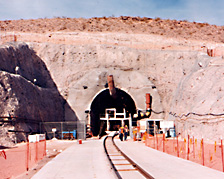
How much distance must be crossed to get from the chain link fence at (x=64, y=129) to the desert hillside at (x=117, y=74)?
1.29m

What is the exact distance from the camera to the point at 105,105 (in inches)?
1986

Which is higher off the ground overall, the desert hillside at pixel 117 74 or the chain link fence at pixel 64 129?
the desert hillside at pixel 117 74

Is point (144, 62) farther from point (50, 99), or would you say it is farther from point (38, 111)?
point (38, 111)

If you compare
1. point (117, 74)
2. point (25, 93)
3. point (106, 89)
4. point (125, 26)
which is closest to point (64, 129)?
point (106, 89)

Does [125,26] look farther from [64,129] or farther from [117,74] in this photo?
[64,129]

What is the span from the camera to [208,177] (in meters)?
9.71

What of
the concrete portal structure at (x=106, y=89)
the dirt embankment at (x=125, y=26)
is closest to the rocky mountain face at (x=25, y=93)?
the concrete portal structure at (x=106, y=89)

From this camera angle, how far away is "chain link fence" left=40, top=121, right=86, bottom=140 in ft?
119

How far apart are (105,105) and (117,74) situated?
25.9 ft

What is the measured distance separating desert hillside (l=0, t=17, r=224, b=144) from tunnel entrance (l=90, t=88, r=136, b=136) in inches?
76.0

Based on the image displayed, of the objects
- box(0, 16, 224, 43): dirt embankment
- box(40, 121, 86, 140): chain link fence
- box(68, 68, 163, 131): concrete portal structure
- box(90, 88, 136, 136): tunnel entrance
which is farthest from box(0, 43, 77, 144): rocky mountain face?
box(0, 16, 224, 43): dirt embankment

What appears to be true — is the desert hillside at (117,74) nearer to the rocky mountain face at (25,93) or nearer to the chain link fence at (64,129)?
the rocky mountain face at (25,93)

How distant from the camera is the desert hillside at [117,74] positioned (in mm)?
30500

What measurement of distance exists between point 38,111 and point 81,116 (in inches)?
300
